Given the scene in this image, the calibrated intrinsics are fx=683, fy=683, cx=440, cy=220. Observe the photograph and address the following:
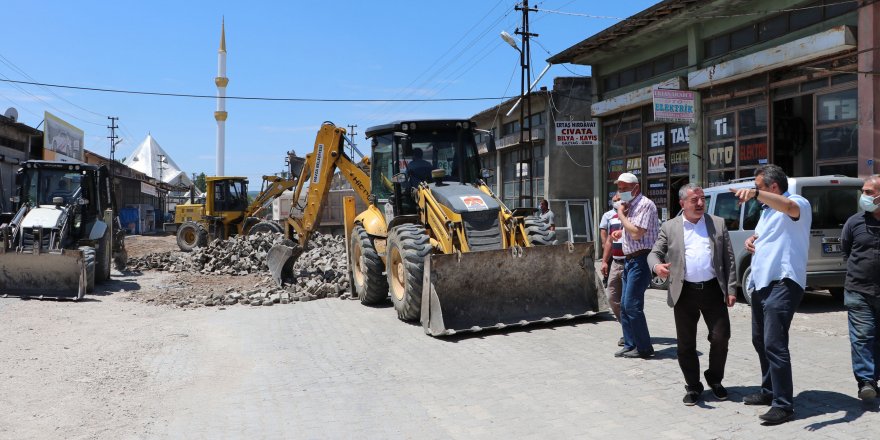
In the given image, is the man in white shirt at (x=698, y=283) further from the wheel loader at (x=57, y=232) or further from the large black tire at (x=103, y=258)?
the large black tire at (x=103, y=258)

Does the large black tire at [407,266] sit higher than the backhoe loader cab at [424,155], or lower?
lower

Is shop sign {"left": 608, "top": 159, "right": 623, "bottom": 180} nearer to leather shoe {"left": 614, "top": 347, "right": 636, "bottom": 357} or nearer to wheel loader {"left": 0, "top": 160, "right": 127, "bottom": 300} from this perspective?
leather shoe {"left": 614, "top": 347, "right": 636, "bottom": 357}

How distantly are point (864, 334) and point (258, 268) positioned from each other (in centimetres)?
1458

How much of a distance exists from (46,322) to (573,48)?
14.3 m

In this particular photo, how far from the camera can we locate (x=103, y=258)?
1473cm

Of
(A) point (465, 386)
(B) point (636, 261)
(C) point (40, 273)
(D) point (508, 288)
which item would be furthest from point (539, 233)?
(C) point (40, 273)

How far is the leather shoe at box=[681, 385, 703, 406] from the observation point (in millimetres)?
5156

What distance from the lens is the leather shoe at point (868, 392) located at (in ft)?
16.3

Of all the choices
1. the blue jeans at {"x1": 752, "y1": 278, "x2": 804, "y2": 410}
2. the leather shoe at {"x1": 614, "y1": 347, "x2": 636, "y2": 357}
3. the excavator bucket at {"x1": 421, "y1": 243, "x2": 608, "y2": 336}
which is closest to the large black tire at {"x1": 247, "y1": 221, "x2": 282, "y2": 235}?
the excavator bucket at {"x1": 421, "y1": 243, "x2": 608, "y2": 336}

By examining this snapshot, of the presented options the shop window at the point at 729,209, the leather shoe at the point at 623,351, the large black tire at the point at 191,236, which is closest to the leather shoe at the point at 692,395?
the leather shoe at the point at 623,351

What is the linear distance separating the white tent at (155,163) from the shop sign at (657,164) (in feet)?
209

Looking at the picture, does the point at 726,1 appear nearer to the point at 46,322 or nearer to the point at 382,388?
the point at 382,388

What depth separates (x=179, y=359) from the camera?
7.55m

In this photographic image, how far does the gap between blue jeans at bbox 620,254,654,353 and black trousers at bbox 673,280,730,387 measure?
52.8 inches
